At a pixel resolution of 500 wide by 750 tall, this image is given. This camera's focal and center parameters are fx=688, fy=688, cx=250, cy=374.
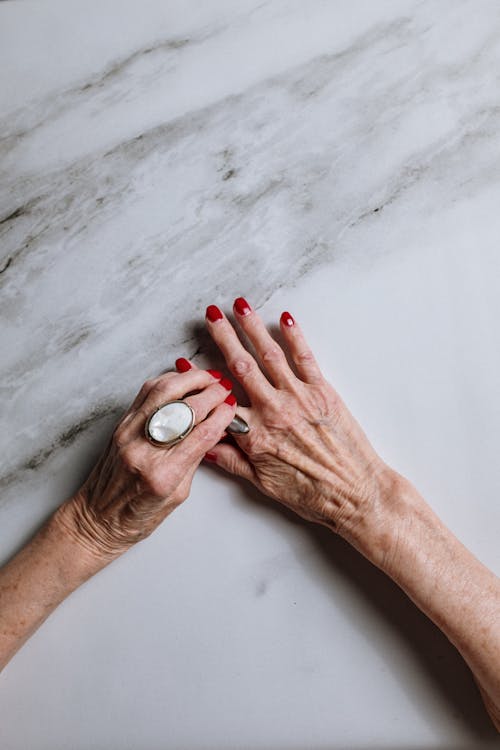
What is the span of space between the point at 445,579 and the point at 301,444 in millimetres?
315

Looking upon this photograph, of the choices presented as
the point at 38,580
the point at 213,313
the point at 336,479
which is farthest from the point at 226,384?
the point at 38,580

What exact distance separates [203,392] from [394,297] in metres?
0.40

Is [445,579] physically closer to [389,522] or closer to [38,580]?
[389,522]

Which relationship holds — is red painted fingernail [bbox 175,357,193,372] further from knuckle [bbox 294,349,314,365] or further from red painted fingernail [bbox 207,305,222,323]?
knuckle [bbox 294,349,314,365]

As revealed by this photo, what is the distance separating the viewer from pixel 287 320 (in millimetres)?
→ 1221

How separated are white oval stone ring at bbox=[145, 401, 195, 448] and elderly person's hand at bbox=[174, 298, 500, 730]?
14 cm

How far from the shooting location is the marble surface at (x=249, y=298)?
48.0 inches

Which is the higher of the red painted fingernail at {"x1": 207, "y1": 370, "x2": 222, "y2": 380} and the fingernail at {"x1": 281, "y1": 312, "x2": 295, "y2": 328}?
the red painted fingernail at {"x1": 207, "y1": 370, "x2": 222, "y2": 380}

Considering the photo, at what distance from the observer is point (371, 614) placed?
4.01ft

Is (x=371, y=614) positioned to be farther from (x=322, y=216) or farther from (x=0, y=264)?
(x=0, y=264)

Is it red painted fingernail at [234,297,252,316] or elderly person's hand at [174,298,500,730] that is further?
red painted fingernail at [234,297,252,316]

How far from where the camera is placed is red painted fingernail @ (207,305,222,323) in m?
1.22

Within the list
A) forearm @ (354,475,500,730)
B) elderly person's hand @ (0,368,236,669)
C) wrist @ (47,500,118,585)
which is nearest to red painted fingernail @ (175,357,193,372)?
elderly person's hand @ (0,368,236,669)

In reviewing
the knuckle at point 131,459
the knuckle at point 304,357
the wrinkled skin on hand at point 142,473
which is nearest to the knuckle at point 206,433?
the wrinkled skin on hand at point 142,473
